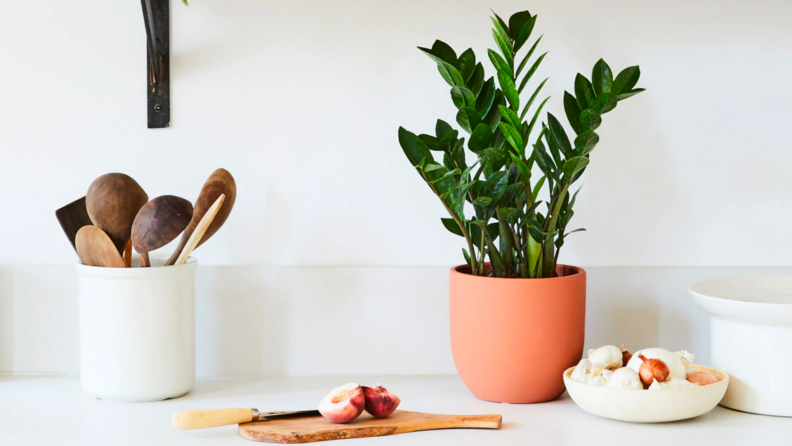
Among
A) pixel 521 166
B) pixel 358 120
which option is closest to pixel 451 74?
pixel 521 166

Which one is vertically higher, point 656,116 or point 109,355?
point 656,116

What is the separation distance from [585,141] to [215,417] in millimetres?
524

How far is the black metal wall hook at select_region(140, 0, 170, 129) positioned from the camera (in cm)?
102

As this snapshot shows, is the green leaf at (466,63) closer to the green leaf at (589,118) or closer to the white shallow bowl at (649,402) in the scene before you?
the green leaf at (589,118)

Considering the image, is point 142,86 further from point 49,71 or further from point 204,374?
point 204,374

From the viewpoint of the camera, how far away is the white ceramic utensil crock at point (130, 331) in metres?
0.86

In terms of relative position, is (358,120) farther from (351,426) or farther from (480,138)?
(351,426)

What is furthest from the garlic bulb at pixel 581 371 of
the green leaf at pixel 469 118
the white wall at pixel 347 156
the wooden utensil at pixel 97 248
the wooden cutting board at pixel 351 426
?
Answer: the wooden utensil at pixel 97 248

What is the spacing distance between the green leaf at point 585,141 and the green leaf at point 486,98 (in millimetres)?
130

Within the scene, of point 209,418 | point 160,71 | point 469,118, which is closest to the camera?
point 209,418

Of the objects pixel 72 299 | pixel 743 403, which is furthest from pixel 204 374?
pixel 743 403

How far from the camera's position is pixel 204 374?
1.04 m

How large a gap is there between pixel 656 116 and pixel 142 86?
776 mm

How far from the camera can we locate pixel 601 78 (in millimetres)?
854
